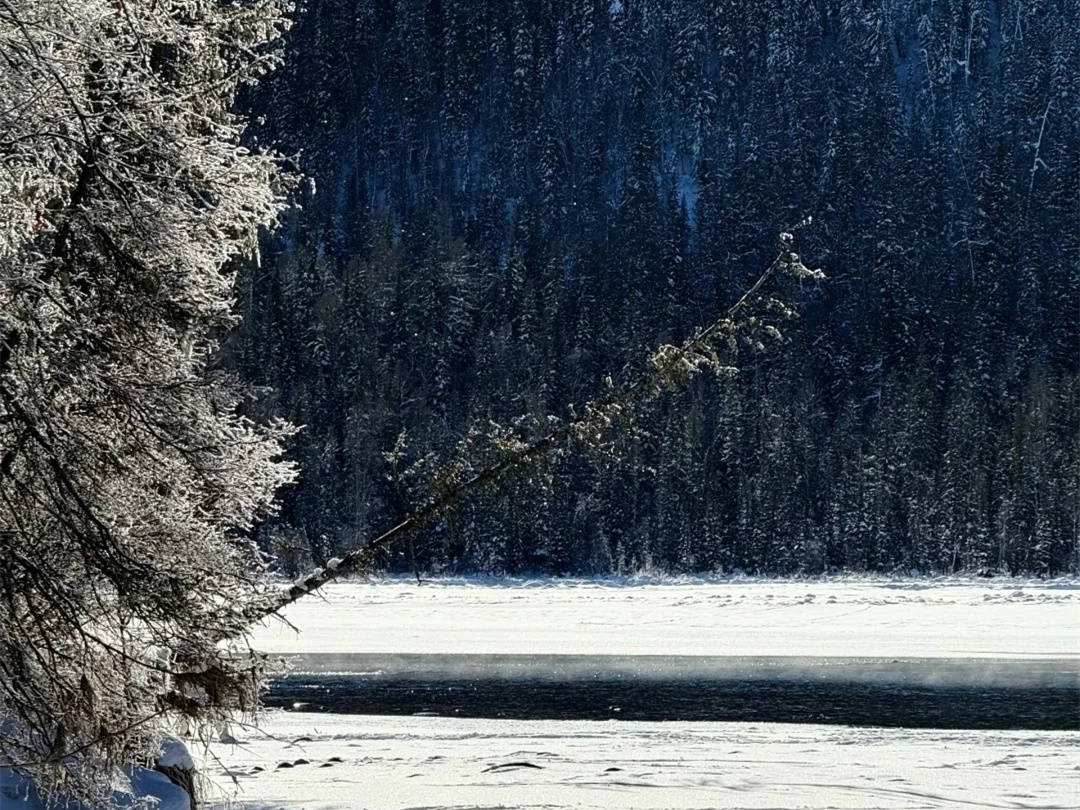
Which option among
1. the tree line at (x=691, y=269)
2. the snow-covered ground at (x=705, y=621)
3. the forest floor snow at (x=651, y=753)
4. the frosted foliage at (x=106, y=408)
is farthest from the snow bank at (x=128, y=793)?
the snow-covered ground at (x=705, y=621)

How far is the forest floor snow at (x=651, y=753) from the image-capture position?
31.0ft

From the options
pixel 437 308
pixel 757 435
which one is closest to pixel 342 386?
pixel 437 308

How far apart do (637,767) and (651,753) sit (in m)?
1.15

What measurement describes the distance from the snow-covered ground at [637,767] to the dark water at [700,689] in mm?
1744

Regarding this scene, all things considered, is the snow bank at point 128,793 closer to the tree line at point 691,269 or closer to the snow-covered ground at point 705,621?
the tree line at point 691,269

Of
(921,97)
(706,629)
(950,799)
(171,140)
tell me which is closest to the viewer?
(171,140)

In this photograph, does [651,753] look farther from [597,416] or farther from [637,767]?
[597,416]

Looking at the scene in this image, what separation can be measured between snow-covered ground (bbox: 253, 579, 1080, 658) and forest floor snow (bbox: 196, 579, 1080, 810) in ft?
0.49

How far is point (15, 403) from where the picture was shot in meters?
4.91

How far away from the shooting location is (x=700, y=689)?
1902 cm

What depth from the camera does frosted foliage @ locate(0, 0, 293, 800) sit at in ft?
15.8

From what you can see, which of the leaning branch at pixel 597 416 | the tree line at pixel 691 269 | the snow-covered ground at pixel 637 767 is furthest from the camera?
the tree line at pixel 691 269

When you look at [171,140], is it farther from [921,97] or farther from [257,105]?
[257,105]

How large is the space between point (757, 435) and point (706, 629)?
33.4 m
